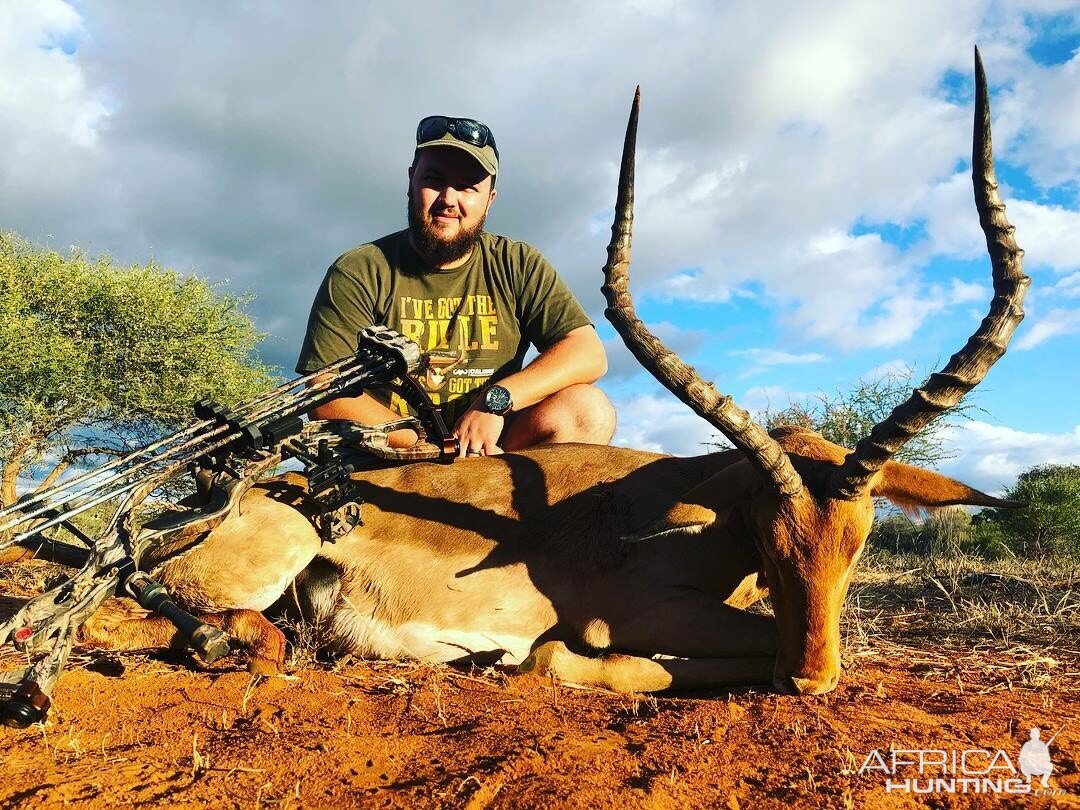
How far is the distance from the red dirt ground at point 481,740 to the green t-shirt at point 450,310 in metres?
2.90

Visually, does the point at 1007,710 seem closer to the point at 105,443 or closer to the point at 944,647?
the point at 944,647

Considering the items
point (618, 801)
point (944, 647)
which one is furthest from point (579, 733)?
point (944, 647)

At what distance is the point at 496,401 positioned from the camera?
16.6 ft

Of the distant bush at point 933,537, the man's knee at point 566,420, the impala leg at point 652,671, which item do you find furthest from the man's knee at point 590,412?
the distant bush at point 933,537

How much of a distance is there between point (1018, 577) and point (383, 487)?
5243 mm

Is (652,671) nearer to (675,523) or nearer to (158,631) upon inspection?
(675,523)

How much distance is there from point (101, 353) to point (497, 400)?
40.5ft

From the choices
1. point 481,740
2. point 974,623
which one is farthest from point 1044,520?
point 481,740

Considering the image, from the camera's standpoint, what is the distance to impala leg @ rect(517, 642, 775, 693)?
3.48 metres

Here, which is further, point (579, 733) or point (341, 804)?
point (579, 733)

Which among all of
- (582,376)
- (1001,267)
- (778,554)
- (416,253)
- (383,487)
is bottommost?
(778,554)

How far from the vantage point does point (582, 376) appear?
6008 mm

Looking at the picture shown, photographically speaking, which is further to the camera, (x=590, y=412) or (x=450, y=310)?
(x=450, y=310)

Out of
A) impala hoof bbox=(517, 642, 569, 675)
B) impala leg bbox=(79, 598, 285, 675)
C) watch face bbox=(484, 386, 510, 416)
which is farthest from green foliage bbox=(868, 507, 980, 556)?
impala leg bbox=(79, 598, 285, 675)
